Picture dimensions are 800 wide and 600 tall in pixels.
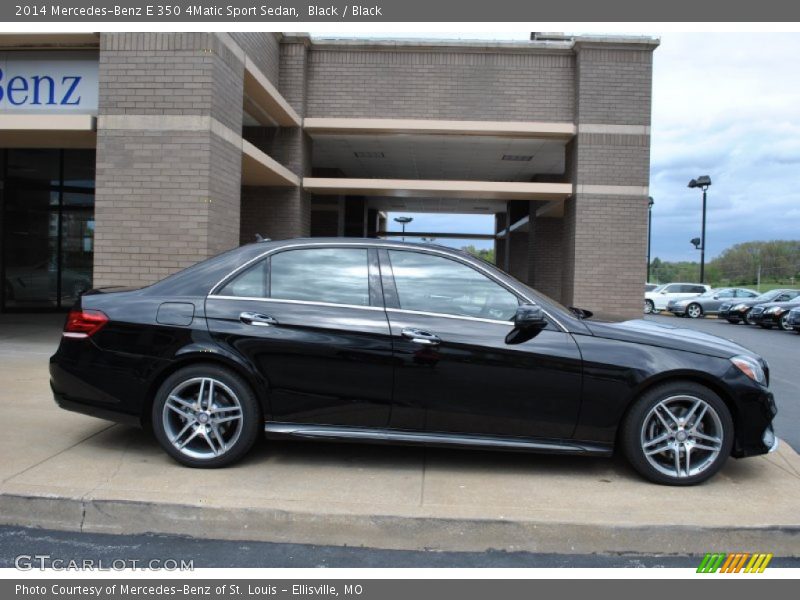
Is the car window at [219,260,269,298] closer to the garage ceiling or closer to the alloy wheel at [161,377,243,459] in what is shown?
the alloy wheel at [161,377,243,459]

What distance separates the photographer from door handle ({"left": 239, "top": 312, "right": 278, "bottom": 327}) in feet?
13.9

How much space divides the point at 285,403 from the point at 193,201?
4.71 metres

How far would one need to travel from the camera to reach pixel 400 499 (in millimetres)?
3795

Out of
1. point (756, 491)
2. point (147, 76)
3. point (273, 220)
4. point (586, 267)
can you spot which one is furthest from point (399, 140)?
point (756, 491)

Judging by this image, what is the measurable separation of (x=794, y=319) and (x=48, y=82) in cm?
2069

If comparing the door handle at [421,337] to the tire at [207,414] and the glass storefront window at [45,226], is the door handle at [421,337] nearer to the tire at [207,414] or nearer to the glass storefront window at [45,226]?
the tire at [207,414]

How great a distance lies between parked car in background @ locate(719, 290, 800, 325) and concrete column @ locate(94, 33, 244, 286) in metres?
21.9

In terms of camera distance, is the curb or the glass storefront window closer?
the curb

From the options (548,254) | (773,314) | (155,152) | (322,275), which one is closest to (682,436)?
(322,275)

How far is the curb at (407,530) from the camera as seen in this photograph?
346cm

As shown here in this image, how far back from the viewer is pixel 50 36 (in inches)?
323

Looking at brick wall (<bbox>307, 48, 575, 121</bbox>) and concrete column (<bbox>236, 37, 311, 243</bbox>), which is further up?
brick wall (<bbox>307, 48, 575, 121</bbox>)

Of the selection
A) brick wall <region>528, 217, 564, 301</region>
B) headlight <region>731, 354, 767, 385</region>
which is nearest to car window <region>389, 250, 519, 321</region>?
headlight <region>731, 354, 767, 385</region>

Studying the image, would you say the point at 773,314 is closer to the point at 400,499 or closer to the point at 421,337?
the point at 421,337
